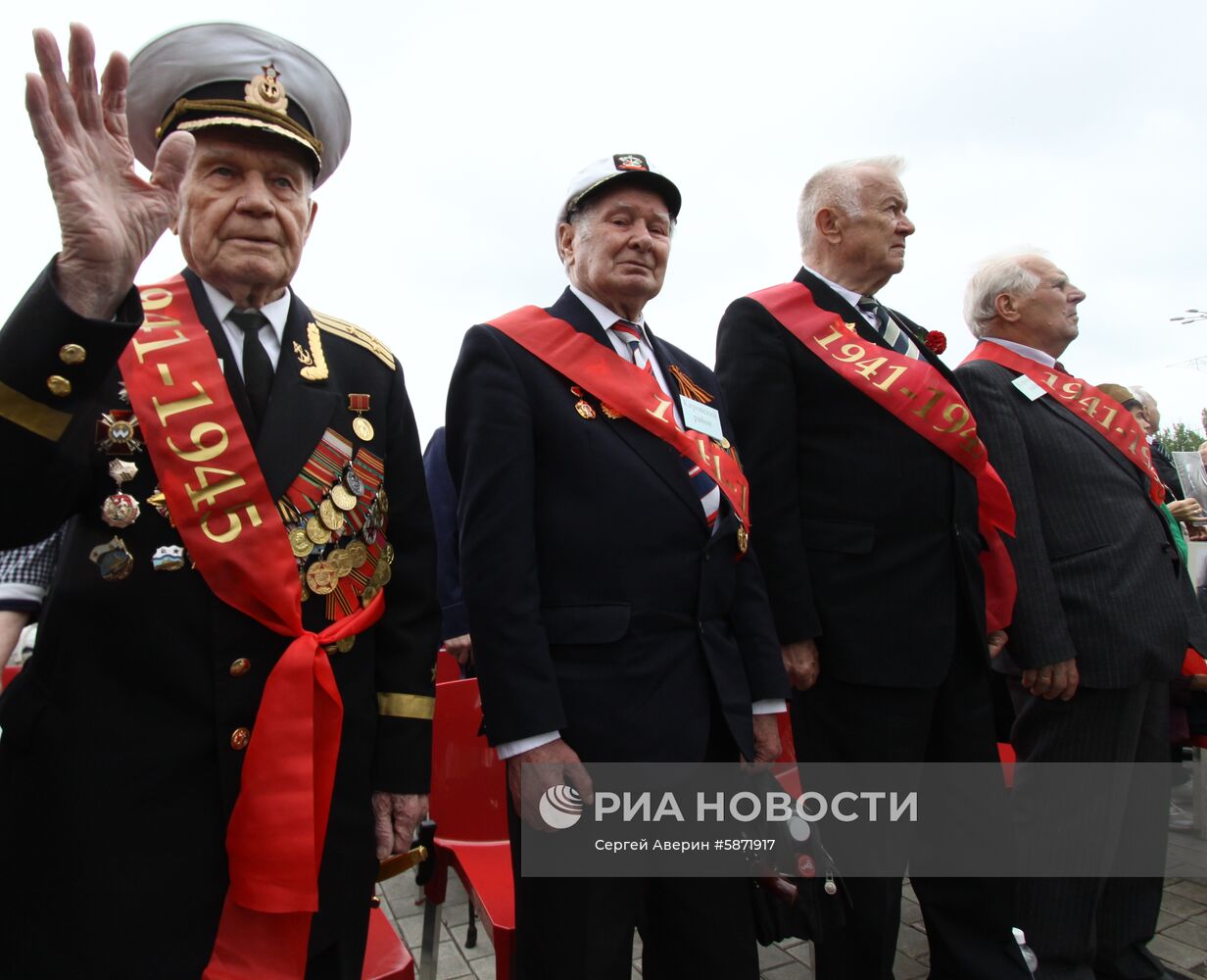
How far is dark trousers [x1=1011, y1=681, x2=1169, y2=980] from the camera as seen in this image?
239cm

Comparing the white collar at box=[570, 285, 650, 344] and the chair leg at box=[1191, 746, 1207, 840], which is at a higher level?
the white collar at box=[570, 285, 650, 344]

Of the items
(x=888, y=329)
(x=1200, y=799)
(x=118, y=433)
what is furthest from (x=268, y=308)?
(x=1200, y=799)

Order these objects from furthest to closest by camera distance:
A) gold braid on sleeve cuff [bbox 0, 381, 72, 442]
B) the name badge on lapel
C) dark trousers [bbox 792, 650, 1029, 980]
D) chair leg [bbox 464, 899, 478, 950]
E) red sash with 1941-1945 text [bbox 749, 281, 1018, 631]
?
chair leg [bbox 464, 899, 478, 950] → red sash with 1941-1945 text [bbox 749, 281, 1018, 631] → dark trousers [bbox 792, 650, 1029, 980] → the name badge on lapel → gold braid on sleeve cuff [bbox 0, 381, 72, 442]

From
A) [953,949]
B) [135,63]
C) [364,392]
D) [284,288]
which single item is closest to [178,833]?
[364,392]

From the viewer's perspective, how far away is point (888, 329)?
2.51m

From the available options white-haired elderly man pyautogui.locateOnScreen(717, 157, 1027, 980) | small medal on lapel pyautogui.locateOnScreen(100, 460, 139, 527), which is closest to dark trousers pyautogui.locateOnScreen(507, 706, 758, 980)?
white-haired elderly man pyautogui.locateOnScreen(717, 157, 1027, 980)

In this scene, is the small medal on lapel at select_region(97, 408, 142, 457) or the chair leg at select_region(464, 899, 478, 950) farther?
the chair leg at select_region(464, 899, 478, 950)

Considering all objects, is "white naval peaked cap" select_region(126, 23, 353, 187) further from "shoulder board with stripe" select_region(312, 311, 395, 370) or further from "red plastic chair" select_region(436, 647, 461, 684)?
"red plastic chair" select_region(436, 647, 461, 684)

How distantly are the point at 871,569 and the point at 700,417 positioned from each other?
2.05ft

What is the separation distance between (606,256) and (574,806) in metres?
1.20

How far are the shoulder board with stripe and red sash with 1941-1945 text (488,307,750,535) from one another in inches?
10.8

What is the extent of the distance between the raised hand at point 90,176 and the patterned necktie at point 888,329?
1966mm

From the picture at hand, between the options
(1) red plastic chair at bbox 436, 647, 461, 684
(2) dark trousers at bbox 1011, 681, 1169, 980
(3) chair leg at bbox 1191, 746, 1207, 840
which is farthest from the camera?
(3) chair leg at bbox 1191, 746, 1207, 840

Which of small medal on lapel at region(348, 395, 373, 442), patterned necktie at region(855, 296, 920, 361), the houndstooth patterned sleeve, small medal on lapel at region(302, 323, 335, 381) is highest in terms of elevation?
patterned necktie at region(855, 296, 920, 361)
